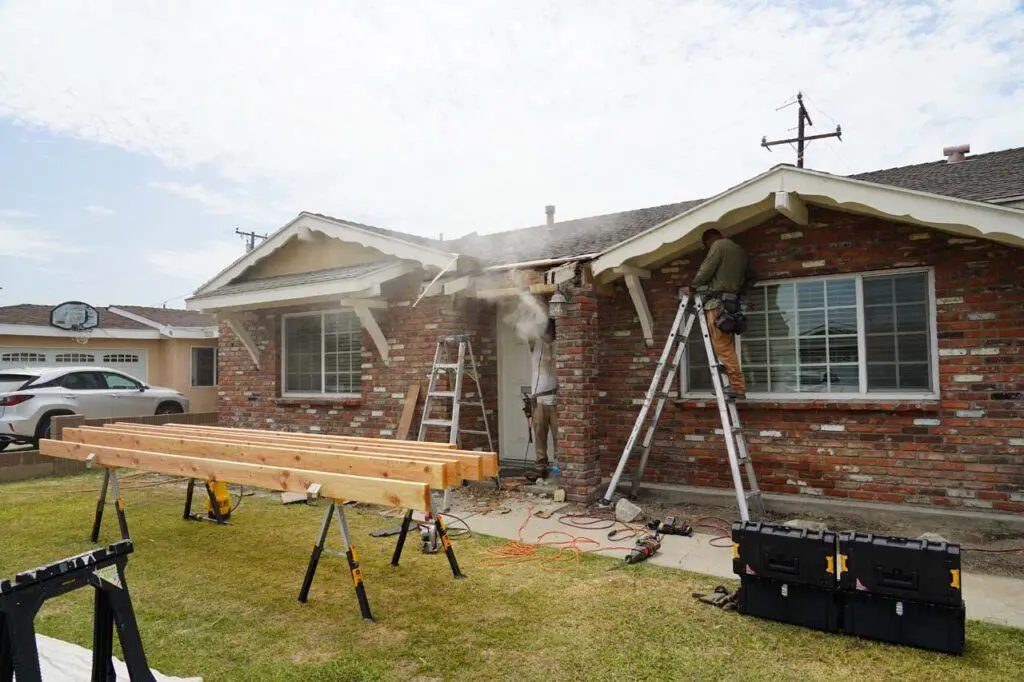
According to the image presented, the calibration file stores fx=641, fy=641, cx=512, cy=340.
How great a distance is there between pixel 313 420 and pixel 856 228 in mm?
8101

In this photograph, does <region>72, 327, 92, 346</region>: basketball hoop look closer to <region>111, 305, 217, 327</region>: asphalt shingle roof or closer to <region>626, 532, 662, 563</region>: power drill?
<region>111, 305, 217, 327</region>: asphalt shingle roof

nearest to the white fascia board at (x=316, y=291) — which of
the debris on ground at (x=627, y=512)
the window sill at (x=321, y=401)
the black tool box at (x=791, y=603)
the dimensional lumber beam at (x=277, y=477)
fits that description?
the window sill at (x=321, y=401)

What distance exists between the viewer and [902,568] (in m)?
3.56

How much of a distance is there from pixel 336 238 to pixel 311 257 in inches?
32.8

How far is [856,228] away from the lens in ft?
21.2

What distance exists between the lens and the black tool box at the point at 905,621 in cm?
349

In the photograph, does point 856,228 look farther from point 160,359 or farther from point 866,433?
point 160,359

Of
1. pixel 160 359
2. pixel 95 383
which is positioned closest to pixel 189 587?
pixel 95 383

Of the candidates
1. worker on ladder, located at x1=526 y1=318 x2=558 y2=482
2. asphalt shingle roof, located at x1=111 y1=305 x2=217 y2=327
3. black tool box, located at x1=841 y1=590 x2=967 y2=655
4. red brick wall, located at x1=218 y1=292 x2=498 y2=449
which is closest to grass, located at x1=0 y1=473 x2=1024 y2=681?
black tool box, located at x1=841 y1=590 x2=967 y2=655

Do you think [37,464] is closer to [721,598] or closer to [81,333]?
[81,333]

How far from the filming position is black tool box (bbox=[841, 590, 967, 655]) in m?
3.49

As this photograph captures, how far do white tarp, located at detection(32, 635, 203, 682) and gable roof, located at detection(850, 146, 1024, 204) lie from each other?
7.26m

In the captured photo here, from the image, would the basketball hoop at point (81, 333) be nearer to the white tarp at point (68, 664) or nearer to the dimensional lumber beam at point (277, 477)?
the dimensional lumber beam at point (277, 477)

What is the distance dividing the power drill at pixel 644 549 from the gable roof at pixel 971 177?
165 inches
